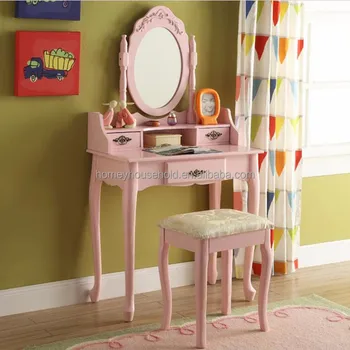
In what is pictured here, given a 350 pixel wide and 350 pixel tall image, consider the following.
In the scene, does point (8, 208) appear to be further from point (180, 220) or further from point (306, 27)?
point (306, 27)

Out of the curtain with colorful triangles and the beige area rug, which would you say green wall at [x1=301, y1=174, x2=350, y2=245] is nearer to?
the curtain with colorful triangles

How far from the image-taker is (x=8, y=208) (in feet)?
12.5

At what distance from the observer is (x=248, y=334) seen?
11.9 ft

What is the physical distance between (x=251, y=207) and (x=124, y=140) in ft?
2.39

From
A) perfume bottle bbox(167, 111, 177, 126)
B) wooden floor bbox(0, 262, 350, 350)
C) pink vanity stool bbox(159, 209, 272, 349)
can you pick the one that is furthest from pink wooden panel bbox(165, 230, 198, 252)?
perfume bottle bbox(167, 111, 177, 126)

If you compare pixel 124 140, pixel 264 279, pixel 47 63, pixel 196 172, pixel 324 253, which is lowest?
pixel 324 253

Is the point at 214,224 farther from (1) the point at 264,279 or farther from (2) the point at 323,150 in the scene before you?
(2) the point at 323,150

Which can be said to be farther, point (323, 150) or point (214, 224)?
point (323, 150)

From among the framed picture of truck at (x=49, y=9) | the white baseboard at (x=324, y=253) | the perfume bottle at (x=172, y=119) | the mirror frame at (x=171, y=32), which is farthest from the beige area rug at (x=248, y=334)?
the framed picture of truck at (x=49, y=9)

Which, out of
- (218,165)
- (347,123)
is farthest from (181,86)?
(347,123)

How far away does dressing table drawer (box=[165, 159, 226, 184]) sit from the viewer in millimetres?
3781

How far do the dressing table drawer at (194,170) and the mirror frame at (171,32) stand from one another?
0.41 meters

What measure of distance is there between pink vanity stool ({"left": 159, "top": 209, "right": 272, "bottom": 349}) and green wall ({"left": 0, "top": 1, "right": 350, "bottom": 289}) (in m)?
0.59

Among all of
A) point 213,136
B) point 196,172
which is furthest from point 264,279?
point 213,136
